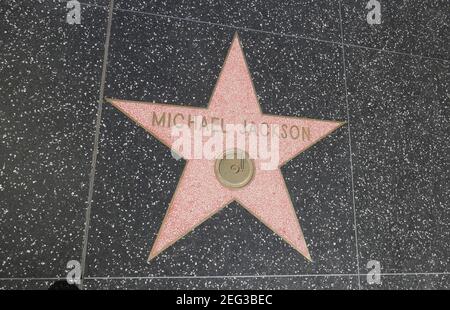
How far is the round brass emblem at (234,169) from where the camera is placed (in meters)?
1.02

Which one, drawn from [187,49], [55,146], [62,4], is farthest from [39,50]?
[187,49]

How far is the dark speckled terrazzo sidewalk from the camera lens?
3.09 ft

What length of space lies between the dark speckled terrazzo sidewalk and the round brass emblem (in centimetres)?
6

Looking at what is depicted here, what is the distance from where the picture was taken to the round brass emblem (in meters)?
1.02

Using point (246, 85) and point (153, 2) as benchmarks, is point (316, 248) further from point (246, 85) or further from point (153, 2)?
point (153, 2)

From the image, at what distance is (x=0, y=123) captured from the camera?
94 centimetres

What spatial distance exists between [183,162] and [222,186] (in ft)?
0.40

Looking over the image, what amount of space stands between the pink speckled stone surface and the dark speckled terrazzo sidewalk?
0.07 feet

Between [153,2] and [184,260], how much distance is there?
711 millimetres

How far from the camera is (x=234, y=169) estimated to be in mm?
1034

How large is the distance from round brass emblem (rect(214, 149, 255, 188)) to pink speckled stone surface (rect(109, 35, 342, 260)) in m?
0.01

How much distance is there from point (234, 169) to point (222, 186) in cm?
6

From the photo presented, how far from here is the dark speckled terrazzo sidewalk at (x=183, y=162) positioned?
94cm

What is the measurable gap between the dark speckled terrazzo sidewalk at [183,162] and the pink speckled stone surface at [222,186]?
0.02 m
